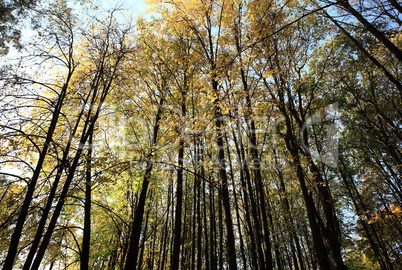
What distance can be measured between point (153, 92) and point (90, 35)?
4.01m

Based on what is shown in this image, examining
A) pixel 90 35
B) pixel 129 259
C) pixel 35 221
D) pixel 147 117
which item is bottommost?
pixel 129 259

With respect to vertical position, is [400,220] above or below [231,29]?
below

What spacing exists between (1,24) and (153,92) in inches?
212

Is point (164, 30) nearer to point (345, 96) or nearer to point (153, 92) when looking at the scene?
point (153, 92)

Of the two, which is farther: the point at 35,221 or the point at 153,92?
the point at 153,92

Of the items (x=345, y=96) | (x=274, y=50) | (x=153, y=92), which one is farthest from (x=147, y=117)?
(x=345, y=96)

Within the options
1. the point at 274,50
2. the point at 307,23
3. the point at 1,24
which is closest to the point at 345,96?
the point at 307,23

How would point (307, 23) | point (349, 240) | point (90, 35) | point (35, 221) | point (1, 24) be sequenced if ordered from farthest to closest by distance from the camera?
point (349, 240) < point (307, 23) < point (35, 221) < point (90, 35) < point (1, 24)

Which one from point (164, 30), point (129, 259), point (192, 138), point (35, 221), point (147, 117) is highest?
point (164, 30)

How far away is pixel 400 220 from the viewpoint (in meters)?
11.3

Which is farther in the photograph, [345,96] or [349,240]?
[349,240]

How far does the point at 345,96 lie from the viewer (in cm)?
1005

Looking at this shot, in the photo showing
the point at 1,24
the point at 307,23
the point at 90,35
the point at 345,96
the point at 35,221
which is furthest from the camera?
the point at 345,96

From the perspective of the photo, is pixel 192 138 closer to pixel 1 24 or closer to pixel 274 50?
pixel 274 50
